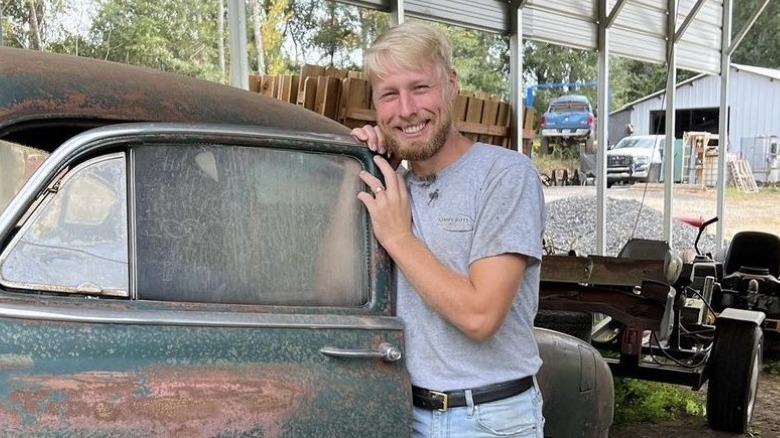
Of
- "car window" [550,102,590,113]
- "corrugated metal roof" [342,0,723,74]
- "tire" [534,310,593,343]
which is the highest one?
"corrugated metal roof" [342,0,723,74]

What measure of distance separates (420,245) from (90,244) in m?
0.74

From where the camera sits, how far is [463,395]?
6.29ft

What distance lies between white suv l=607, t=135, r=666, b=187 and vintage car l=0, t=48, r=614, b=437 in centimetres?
1297

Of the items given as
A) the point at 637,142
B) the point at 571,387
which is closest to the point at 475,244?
the point at 571,387

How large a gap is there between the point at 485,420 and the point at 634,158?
14.2 metres

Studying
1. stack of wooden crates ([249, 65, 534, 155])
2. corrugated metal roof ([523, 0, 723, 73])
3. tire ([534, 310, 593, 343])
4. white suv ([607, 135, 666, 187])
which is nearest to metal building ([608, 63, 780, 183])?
white suv ([607, 135, 666, 187])

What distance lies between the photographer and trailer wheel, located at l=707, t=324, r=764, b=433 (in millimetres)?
5531

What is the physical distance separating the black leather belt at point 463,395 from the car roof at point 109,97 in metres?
0.83

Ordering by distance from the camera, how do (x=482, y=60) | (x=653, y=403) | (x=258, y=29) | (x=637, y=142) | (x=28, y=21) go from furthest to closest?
(x=637, y=142), (x=482, y=60), (x=258, y=29), (x=653, y=403), (x=28, y=21)

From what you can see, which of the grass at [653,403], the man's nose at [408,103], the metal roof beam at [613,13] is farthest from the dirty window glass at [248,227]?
the metal roof beam at [613,13]

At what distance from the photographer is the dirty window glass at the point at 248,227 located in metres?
1.80

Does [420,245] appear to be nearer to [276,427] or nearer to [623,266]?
[276,427]

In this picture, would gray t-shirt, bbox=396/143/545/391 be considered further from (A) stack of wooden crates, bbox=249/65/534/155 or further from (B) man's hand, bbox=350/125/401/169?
(A) stack of wooden crates, bbox=249/65/534/155

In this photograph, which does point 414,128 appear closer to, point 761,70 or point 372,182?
point 372,182
